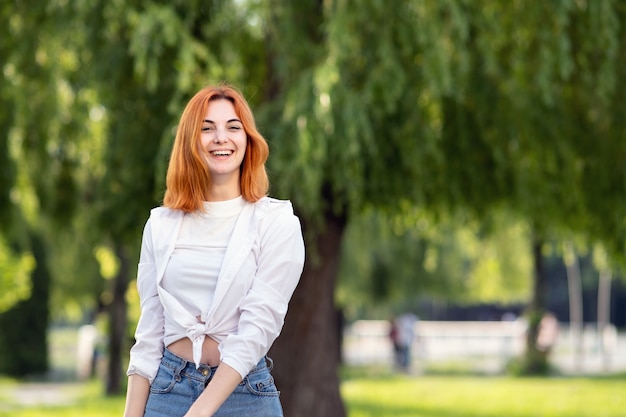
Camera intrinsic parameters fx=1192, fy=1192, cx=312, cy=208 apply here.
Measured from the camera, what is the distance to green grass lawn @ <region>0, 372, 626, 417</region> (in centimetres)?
1530

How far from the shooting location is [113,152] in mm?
10609

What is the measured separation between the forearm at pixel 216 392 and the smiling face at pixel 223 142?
1.77 ft

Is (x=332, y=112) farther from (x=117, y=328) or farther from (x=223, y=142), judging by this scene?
(x=117, y=328)

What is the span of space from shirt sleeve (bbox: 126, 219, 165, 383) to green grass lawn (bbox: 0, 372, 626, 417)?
445 inches

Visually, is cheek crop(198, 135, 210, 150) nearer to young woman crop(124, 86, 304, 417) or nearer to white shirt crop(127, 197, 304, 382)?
young woman crop(124, 86, 304, 417)

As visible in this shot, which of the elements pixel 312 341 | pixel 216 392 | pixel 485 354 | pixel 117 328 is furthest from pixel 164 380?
pixel 485 354

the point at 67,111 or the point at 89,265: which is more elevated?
the point at 67,111

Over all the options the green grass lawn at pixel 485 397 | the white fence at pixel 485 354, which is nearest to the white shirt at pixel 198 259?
the green grass lawn at pixel 485 397

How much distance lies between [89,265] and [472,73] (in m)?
17.8

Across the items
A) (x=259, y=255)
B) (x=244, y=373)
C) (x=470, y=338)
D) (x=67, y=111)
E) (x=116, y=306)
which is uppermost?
(x=67, y=111)

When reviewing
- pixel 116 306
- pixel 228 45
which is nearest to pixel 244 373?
pixel 228 45

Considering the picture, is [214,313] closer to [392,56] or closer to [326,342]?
[392,56]

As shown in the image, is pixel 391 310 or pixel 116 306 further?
pixel 391 310

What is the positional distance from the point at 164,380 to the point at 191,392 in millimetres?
91
